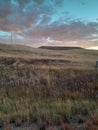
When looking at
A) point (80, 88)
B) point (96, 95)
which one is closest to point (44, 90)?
point (80, 88)

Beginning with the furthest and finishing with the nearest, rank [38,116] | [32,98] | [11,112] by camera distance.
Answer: [32,98], [11,112], [38,116]

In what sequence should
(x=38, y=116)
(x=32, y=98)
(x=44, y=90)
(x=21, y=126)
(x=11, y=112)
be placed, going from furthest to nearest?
(x=44, y=90) → (x=32, y=98) → (x=11, y=112) → (x=38, y=116) → (x=21, y=126)

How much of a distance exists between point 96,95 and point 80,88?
93 centimetres

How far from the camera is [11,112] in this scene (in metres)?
5.16

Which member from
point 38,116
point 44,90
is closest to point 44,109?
point 38,116

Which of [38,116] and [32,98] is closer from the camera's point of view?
[38,116]

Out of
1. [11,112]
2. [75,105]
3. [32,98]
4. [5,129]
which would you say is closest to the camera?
[5,129]

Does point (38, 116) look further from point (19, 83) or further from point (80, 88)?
point (19, 83)

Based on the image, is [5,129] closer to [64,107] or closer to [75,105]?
[64,107]

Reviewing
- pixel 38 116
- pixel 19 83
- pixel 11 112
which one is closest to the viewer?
pixel 38 116

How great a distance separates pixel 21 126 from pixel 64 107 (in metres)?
1.51

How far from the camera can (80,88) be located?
24.1ft

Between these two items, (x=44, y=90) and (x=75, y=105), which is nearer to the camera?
(x=75, y=105)

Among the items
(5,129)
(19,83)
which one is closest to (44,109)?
(5,129)
